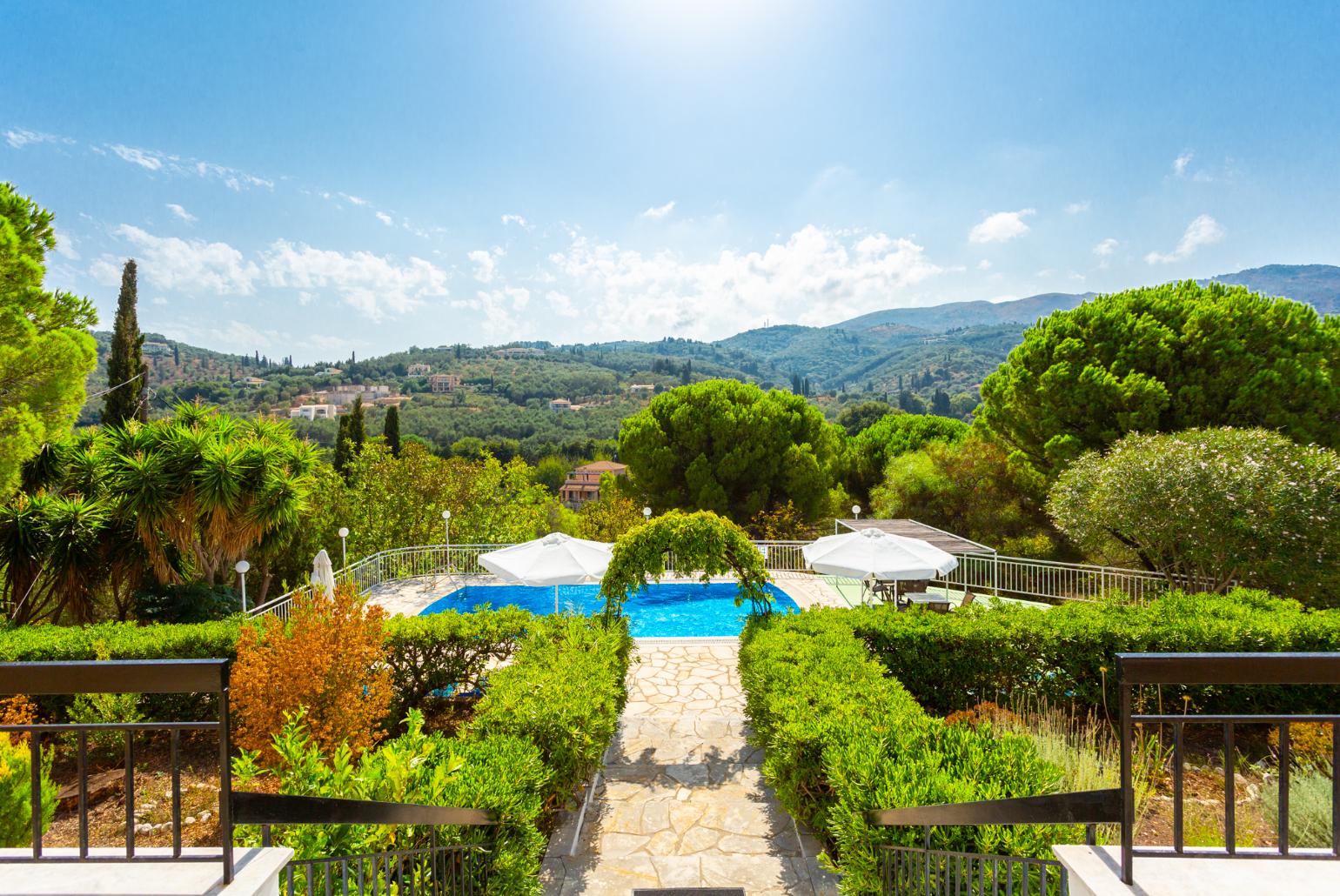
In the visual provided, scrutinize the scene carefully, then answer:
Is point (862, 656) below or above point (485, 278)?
below

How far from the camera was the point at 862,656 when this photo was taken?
16.5ft

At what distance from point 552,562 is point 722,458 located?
1309 centimetres

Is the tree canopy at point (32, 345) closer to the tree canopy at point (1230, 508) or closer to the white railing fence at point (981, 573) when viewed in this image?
the white railing fence at point (981, 573)

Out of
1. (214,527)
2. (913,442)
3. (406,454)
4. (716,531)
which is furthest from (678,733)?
(913,442)

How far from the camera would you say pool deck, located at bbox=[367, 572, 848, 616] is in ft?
36.5

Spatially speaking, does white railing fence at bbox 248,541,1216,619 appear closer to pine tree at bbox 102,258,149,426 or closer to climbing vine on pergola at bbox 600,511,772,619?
climbing vine on pergola at bbox 600,511,772,619

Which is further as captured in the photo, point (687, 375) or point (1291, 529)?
point (687, 375)

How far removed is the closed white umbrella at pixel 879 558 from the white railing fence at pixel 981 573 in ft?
3.57

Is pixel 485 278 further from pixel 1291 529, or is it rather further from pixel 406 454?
pixel 1291 529

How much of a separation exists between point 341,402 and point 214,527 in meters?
80.8

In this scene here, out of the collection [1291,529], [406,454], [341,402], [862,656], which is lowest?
[862,656]

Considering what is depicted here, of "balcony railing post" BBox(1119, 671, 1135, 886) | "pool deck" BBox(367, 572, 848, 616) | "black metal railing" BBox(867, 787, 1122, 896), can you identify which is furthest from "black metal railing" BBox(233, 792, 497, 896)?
"pool deck" BBox(367, 572, 848, 616)

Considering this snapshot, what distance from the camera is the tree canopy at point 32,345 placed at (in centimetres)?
646

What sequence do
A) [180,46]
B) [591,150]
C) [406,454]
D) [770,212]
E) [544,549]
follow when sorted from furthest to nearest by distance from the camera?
→ 1. [770,212]
2. [406,454]
3. [591,150]
4. [180,46]
5. [544,549]
